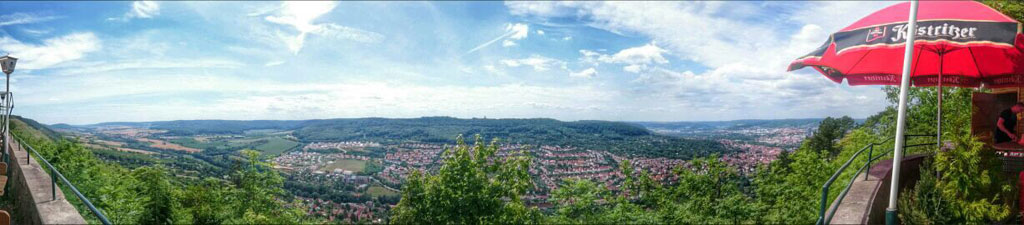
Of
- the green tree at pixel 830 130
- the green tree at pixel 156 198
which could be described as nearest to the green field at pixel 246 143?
the green tree at pixel 156 198

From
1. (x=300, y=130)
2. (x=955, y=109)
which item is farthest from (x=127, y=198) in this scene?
(x=300, y=130)

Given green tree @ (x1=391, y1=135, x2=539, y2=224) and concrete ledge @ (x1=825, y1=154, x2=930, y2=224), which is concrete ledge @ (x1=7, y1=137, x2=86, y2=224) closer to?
green tree @ (x1=391, y1=135, x2=539, y2=224)

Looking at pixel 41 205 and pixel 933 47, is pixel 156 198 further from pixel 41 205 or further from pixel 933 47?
pixel 933 47

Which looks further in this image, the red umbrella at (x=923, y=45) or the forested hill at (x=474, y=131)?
the forested hill at (x=474, y=131)

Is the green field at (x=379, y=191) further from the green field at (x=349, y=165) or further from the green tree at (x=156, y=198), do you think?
the green tree at (x=156, y=198)

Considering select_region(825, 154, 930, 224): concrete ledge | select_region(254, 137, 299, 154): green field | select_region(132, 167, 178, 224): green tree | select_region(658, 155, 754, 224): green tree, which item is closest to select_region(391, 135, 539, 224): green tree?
select_region(658, 155, 754, 224): green tree

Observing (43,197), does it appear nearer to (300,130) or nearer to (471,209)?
(471,209)
